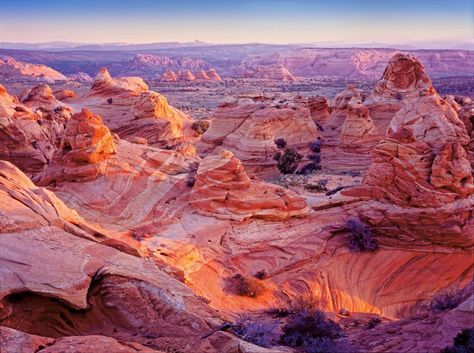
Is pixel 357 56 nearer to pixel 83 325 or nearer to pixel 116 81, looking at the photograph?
pixel 116 81

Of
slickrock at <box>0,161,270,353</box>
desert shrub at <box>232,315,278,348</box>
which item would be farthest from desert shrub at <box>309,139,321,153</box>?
desert shrub at <box>232,315,278,348</box>

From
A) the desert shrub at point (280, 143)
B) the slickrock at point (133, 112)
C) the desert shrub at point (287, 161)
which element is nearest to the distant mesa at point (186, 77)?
the slickrock at point (133, 112)

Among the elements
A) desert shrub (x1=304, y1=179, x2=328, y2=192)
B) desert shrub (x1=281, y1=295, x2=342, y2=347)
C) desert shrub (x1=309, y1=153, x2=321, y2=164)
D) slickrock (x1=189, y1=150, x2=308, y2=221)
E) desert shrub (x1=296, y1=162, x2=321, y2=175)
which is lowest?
desert shrub (x1=296, y1=162, x2=321, y2=175)

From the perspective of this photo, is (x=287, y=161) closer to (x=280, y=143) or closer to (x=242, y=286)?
(x=280, y=143)

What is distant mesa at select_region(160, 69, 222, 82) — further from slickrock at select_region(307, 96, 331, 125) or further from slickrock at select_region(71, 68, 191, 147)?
slickrock at select_region(307, 96, 331, 125)

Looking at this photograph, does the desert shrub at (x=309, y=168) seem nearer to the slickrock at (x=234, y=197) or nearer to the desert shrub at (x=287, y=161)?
the desert shrub at (x=287, y=161)
